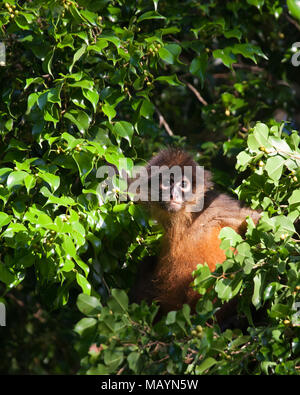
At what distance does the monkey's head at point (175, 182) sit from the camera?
3.90 m

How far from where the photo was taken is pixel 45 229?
2.84 m

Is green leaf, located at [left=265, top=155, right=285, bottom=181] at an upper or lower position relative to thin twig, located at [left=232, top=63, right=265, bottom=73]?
lower

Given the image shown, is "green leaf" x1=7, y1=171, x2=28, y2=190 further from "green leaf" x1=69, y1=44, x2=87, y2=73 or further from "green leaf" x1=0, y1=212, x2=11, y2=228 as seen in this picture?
"green leaf" x1=69, y1=44, x2=87, y2=73

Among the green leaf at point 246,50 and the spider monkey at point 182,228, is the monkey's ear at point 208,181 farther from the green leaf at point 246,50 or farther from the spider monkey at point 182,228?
the green leaf at point 246,50

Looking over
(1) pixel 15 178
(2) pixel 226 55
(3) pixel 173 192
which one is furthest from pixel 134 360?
(2) pixel 226 55

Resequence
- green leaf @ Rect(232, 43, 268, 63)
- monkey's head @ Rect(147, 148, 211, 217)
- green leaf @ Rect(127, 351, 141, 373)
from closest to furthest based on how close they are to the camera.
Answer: green leaf @ Rect(127, 351, 141, 373) < green leaf @ Rect(232, 43, 268, 63) < monkey's head @ Rect(147, 148, 211, 217)

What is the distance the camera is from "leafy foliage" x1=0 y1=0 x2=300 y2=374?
98.3 inches

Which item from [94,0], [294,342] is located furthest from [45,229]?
[94,0]

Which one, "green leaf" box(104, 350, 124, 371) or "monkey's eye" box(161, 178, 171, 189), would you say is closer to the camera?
"green leaf" box(104, 350, 124, 371)

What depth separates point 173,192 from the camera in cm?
391

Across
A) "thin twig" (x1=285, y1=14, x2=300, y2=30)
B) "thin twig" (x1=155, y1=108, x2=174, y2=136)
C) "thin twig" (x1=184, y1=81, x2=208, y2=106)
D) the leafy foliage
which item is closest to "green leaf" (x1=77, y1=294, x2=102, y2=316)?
the leafy foliage

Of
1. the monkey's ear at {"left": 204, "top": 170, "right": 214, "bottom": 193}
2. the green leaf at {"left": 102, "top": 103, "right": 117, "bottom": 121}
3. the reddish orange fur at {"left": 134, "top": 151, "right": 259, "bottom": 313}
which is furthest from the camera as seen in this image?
the monkey's ear at {"left": 204, "top": 170, "right": 214, "bottom": 193}

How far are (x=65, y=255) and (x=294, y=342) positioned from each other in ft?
Result: 3.61
